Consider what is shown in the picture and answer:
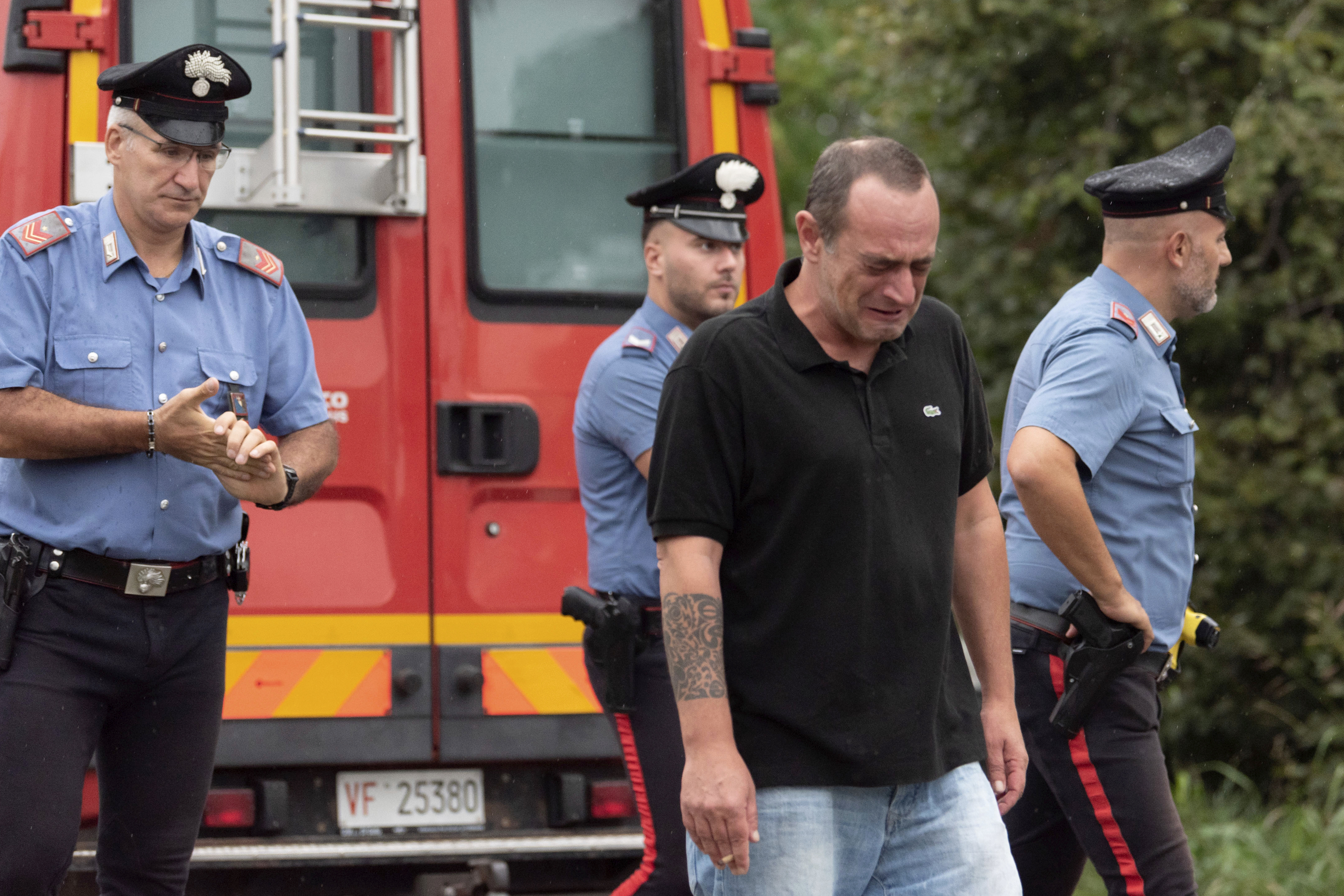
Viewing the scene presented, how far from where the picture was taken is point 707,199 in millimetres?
4379

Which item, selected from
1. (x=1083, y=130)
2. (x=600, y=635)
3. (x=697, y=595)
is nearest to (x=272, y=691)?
(x=600, y=635)

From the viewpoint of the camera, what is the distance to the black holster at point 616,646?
3.95 metres

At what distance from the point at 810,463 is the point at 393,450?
2.00 meters

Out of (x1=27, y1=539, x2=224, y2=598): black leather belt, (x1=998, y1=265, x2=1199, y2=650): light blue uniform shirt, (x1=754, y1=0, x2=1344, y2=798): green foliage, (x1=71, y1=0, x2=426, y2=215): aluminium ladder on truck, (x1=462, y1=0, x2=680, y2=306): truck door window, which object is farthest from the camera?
(x1=754, y1=0, x2=1344, y2=798): green foliage

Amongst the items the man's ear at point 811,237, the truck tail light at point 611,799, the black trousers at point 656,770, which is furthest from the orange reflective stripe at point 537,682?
the man's ear at point 811,237

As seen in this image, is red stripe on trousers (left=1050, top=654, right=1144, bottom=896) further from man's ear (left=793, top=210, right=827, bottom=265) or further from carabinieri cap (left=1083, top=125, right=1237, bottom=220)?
man's ear (left=793, top=210, right=827, bottom=265)

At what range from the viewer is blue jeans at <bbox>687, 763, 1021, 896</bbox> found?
2795mm

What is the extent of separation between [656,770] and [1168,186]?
1754mm

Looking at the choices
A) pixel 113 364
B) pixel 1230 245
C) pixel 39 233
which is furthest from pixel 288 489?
pixel 1230 245

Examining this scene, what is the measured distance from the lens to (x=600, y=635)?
3967mm

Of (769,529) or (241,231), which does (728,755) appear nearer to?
(769,529)

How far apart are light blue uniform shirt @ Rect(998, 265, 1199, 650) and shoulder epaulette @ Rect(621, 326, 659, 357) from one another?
893mm

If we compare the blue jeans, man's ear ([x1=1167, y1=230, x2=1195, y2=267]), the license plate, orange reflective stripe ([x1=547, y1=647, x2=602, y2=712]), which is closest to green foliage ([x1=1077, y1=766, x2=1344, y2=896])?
orange reflective stripe ([x1=547, y1=647, x2=602, y2=712])

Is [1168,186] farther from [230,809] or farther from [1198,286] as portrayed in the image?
[230,809]
